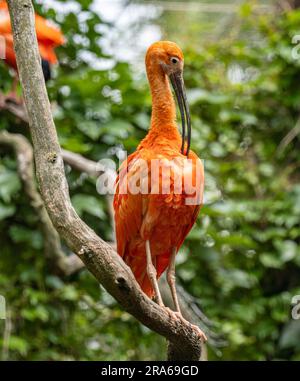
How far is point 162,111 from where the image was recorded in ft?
9.86

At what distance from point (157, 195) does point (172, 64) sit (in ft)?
1.76

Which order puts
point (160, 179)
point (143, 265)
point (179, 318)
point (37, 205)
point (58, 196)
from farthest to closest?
→ point (37, 205) → point (143, 265) → point (160, 179) → point (179, 318) → point (58, 196)

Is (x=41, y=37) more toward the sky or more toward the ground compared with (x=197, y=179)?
more toward the sky

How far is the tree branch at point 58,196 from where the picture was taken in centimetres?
233

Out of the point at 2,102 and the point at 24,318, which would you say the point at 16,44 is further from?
the point at 24,318

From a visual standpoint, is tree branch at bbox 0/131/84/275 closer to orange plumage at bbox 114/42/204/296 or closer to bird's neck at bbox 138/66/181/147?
orange plumage at bbox 114/42/204/296

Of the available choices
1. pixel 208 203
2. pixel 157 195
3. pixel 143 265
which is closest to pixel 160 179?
pixel 157 195

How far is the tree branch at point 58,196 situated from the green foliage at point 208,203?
2.46 m

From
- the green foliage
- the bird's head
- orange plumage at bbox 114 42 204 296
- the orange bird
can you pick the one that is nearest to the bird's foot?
the orange bird

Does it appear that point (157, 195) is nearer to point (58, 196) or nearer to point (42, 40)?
point (58, 196)

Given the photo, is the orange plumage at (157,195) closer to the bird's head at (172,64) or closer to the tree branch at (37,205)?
the bird's head at (172,64)

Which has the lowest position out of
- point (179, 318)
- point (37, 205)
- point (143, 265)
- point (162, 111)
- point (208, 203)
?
point (179, 318)

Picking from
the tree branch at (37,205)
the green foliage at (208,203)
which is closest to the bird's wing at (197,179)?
the tree branch at (37,205)

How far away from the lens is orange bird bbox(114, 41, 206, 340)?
292 cm
